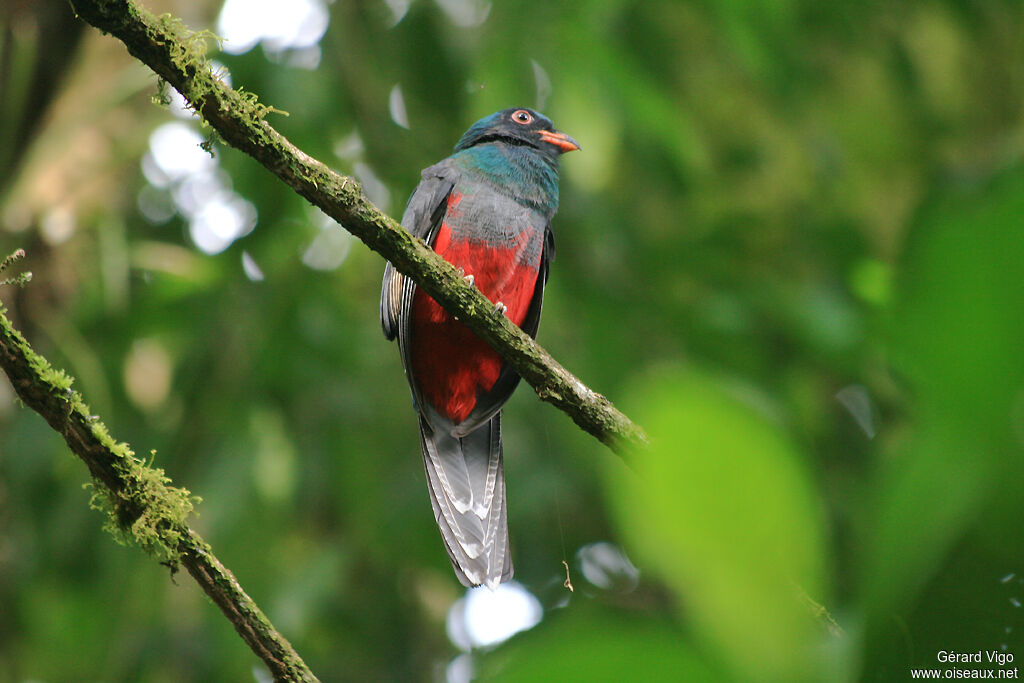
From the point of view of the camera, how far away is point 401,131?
195 inches

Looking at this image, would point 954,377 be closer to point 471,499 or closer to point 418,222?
point 471,499

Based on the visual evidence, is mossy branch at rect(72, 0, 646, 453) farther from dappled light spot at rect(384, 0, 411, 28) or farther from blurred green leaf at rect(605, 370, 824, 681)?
dappled light spot at rect(384, 0, 411, 28)

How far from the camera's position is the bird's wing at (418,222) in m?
3.39

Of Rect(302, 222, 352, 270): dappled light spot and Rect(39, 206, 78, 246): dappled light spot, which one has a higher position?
Rect(302, 222, 352, 270): dappled light spot

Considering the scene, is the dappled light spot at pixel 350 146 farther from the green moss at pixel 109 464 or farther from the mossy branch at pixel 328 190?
the green moss at pixel 109 464

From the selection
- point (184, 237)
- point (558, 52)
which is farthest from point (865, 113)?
point (184, 237)

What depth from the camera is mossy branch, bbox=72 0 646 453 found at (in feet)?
6.76

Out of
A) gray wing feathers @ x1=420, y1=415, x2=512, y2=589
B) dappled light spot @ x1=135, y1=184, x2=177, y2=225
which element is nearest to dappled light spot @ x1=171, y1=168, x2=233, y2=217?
dappled light spot @ x1=135, y1=184, x2=177, y2=225

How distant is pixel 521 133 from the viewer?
4328 millimetres

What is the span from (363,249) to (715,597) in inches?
202

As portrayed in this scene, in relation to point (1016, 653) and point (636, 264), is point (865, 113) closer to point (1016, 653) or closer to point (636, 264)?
point (636, 264)

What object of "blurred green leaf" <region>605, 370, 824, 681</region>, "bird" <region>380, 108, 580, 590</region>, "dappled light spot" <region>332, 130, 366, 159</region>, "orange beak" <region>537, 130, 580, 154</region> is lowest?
"blurred green leaf" <region>605, 370, 824, 681</region>

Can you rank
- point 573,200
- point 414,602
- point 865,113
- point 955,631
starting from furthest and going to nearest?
point 865,113
point 414,602
point 573,200
point 955,631

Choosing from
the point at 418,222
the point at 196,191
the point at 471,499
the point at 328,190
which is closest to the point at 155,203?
the point at 196,191
